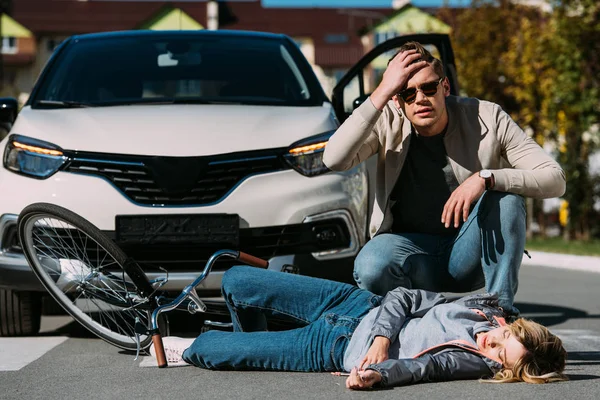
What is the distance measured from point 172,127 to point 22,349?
1.46 meters

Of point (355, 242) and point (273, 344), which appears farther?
point (355, 242)

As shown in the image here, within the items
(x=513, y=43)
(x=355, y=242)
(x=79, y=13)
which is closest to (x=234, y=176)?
(x=355, y=242)

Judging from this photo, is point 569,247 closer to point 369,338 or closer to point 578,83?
point 578,83

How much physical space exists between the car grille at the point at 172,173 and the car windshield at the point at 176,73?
0.88 meters

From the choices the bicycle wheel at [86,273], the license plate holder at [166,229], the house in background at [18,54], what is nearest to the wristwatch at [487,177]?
the license plate holder at [166,229]

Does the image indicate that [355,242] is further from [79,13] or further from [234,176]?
[79,13]

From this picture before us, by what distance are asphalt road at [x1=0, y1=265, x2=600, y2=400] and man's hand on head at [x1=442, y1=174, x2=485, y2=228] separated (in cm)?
79

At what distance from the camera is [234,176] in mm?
6680

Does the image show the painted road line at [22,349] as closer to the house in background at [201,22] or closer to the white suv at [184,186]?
the white suv at [184,186]

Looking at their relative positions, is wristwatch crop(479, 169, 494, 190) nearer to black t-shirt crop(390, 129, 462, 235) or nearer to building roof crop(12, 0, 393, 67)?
black t-shirt crop(390, 129, 462, 235)

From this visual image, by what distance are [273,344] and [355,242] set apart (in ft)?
5.34

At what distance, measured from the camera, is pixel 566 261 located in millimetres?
15617

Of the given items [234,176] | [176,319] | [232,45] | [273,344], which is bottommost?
[176,319]

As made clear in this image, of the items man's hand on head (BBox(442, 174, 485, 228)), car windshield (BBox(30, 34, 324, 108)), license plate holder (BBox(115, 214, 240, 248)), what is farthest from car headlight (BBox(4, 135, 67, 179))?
man's hand on head (BBox(442, 174, 485, 228))
